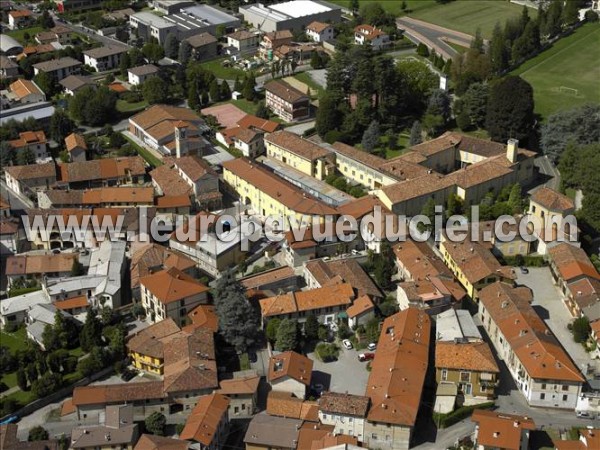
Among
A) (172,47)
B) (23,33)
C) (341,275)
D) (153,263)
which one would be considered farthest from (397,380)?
(23,33)

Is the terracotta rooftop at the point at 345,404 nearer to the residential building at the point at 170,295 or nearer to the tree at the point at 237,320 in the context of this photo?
the tree at the point at 237,320

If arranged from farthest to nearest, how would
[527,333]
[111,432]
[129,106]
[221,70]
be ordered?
1. [221,70]
2. [129,106]
3. [527,333]
4. [111,432]

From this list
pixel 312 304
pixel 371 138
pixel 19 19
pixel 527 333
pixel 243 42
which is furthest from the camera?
pixel 19 19

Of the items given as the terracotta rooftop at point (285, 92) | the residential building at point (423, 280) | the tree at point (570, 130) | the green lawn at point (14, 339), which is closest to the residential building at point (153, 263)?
the green lawn at point (14, 339)

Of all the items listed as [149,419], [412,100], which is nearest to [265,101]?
[412,100]

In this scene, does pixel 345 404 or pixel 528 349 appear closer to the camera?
pixel 345 404

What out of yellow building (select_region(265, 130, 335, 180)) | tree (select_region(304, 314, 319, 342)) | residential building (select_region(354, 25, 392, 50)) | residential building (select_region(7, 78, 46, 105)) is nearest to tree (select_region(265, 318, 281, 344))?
tree (select_region(304, 314, 319, 342))

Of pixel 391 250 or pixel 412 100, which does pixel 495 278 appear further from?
pixel 412 100

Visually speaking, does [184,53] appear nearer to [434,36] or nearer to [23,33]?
[23,33]
